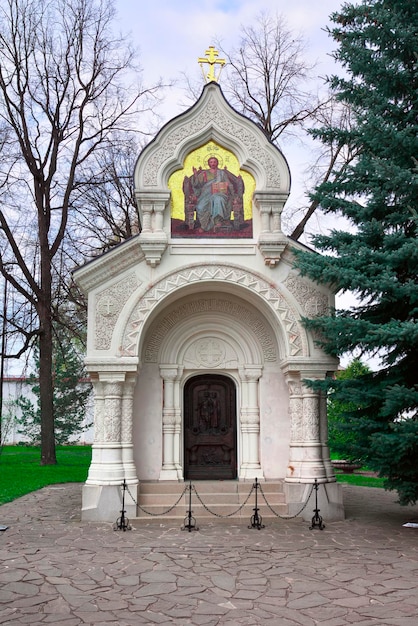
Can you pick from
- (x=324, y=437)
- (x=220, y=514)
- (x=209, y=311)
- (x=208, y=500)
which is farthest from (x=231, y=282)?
(x=220, y=514)

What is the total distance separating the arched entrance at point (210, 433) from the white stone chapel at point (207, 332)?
2 cm

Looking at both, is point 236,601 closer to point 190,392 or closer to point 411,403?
point 411,403

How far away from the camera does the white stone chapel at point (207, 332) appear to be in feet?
38.0

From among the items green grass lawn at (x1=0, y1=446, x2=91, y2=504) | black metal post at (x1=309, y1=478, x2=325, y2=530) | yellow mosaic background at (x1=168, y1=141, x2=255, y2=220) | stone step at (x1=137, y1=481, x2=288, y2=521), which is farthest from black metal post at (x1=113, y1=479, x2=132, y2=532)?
yellow mosaic background at (x1=168, y1=141, x2=255, y2=220)

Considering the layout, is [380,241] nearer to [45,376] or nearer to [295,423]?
[295,423]

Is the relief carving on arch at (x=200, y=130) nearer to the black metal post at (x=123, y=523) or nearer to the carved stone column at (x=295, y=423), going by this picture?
the carved stone column at (x=295, y=423)

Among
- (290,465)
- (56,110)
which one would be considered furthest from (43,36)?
(290,465)

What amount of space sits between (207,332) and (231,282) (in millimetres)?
1622

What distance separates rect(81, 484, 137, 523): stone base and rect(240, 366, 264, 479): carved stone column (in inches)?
98.9

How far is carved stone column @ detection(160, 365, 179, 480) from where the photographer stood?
1237 cm

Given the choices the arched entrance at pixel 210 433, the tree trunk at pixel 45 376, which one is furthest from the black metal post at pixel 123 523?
the tree trunk at pixel 45 376

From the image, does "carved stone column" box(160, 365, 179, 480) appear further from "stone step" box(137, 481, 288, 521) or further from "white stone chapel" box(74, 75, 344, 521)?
"stone step" box(137, 481, 288, 521)

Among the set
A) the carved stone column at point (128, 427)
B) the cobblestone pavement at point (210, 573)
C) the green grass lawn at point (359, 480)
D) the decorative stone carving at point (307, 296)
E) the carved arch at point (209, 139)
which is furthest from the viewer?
the green grass lawn at point (359, 480)

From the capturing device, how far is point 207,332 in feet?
43.1
